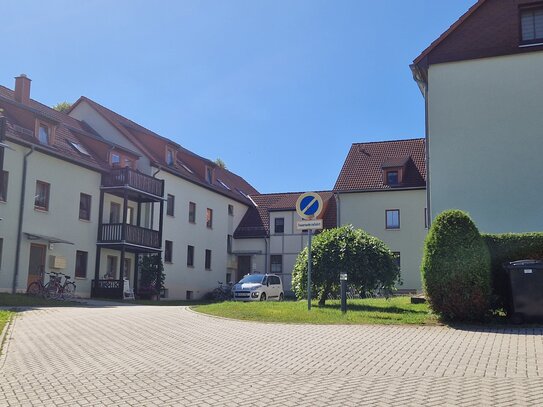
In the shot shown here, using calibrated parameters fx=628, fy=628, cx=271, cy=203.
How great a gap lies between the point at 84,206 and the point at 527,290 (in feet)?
76.8

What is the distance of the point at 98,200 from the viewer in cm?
3194

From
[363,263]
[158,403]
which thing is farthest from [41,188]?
[158,403]

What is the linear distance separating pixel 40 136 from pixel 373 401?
83.9ft

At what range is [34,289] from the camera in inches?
1000

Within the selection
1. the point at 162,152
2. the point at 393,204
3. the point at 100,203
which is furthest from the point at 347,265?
the point at 162,152

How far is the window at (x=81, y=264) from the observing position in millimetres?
30159

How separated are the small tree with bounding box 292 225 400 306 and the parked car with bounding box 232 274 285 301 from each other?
11402 millimetres

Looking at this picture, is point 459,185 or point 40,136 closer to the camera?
point 459,185

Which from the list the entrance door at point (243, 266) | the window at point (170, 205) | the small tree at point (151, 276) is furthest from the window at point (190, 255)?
the entrance door at point (243, 266)

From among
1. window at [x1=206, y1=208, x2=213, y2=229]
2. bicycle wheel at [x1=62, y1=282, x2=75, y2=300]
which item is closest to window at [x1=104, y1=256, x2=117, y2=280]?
bicycle wheel at [x1=62, y1=282, x2=75, y2=300]

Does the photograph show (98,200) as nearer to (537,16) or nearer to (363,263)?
(363,263)

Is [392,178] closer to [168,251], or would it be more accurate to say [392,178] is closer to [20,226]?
[168,251]

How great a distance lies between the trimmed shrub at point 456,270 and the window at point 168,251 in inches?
1011

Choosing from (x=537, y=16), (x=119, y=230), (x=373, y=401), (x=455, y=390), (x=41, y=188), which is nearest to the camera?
(x=373, y=401)
